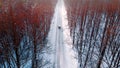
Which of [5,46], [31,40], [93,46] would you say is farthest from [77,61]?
[5,46]

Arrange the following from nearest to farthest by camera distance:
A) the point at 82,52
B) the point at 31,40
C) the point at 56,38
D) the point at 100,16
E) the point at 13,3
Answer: the point at 31,40
the point at 82,52
the point at 56,38
the point at 13,3
the point at 100,16

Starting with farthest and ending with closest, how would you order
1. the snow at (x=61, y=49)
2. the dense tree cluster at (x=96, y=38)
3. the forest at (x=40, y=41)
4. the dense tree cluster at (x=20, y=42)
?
the snow at (x=61, y=49) < the dense tree cluster at (x=96, y=38) < the forest at (x=40, y=41) < the dense tree cluster at (x=20, y=42)

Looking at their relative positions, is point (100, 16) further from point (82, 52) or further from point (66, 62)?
point (66, 62)

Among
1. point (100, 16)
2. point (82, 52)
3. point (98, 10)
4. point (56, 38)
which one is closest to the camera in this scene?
point (82, 52)

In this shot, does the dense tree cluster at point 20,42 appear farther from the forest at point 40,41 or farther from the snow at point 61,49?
the snow at point 61,49

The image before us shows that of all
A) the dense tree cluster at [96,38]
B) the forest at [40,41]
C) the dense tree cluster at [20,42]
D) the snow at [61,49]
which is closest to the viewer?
the dense tree cluster at [20,42]

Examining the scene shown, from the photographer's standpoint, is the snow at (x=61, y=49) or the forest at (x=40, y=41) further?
the snow at (x=61, y=49)

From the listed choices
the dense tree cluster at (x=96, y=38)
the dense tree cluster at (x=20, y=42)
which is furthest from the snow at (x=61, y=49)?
the dense tree cluster at (x=20, y=42)

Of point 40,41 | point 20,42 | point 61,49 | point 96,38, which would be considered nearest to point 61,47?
point 61,49
